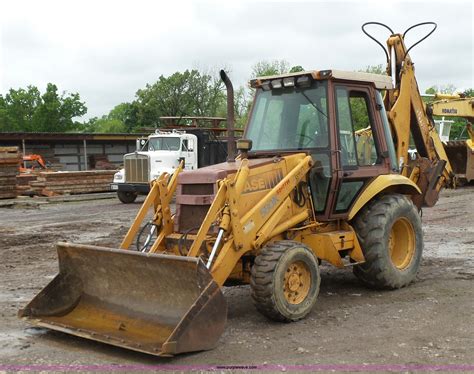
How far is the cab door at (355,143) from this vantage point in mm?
7023

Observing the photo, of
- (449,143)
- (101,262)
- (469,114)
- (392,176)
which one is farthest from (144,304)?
(449,143)

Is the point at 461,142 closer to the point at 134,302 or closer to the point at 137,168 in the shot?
the point at 137,168

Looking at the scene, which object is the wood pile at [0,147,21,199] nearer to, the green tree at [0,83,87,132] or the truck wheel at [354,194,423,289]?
the truck wheel at [354,194,423,289]

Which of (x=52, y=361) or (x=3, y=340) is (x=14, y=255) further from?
(x=52, y=361)

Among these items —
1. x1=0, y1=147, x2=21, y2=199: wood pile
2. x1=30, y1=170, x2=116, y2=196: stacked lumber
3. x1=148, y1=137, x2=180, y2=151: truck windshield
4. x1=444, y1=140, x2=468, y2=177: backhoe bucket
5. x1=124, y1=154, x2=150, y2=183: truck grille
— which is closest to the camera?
x1=124, y1=154, x2=150, y2=183: truck grille

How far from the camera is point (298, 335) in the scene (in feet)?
18.8

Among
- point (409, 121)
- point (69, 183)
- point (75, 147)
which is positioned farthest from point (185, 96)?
point (409, 121)

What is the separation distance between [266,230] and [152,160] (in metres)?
15.0

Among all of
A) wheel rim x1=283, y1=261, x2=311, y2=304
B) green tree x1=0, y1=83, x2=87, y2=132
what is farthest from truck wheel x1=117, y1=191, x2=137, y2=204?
green tree x1=0, y1=83, x2=87, y2=132

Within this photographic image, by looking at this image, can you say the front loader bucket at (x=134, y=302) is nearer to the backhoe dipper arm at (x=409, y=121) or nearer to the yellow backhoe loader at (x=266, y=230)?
the yellow backhoe loader at (x=266, y=230)

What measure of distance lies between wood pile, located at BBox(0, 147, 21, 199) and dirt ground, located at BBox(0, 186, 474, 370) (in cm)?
1286

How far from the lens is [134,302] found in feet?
19.1

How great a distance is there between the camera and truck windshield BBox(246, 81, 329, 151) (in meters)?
6.98

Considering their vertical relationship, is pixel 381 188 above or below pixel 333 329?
above
